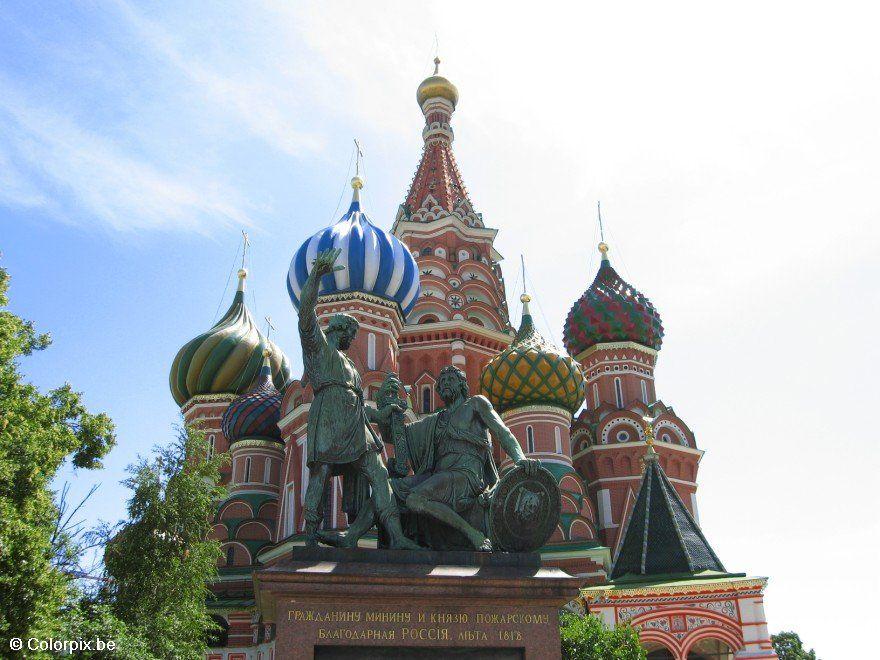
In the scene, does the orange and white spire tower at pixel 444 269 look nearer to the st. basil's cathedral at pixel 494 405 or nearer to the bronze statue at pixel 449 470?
the st. basil's cathedral at pixel 494 405

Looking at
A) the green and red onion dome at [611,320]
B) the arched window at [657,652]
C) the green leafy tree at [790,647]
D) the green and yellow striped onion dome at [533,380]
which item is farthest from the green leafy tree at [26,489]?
the green leafy tree at [790,647]

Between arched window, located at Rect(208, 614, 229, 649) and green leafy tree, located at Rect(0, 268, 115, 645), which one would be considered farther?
arched window, located at Rect(208, 614, 229, 649)

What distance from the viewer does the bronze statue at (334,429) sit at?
25.5 ft

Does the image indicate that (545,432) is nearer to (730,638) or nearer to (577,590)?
(730,638)

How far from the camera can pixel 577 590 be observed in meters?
7.33

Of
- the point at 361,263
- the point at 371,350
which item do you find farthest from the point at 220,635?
the point at 361,263

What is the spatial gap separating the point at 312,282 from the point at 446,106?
3645cm

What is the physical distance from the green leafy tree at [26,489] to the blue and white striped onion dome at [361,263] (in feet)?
40.3

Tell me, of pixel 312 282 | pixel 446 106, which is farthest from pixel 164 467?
pixel 446 106

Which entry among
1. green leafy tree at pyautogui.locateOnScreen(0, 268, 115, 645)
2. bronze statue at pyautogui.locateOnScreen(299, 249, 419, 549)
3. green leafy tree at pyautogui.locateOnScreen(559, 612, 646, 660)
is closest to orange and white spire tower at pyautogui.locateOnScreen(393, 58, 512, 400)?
green leafy tree at pyautogui.locateOnScreen(559, 612, 646, 660)

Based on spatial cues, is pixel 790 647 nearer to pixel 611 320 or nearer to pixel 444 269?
pixel 611 320

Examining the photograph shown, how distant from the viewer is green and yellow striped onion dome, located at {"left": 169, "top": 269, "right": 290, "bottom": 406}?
3550 centimetres

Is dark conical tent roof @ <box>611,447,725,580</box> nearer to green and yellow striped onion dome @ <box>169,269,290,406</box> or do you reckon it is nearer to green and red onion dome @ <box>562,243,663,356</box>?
green and red onion dome @ <box>562,243,663,356</box>

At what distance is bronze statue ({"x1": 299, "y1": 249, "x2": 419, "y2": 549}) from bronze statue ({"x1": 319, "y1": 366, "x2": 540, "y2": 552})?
0.61ft
